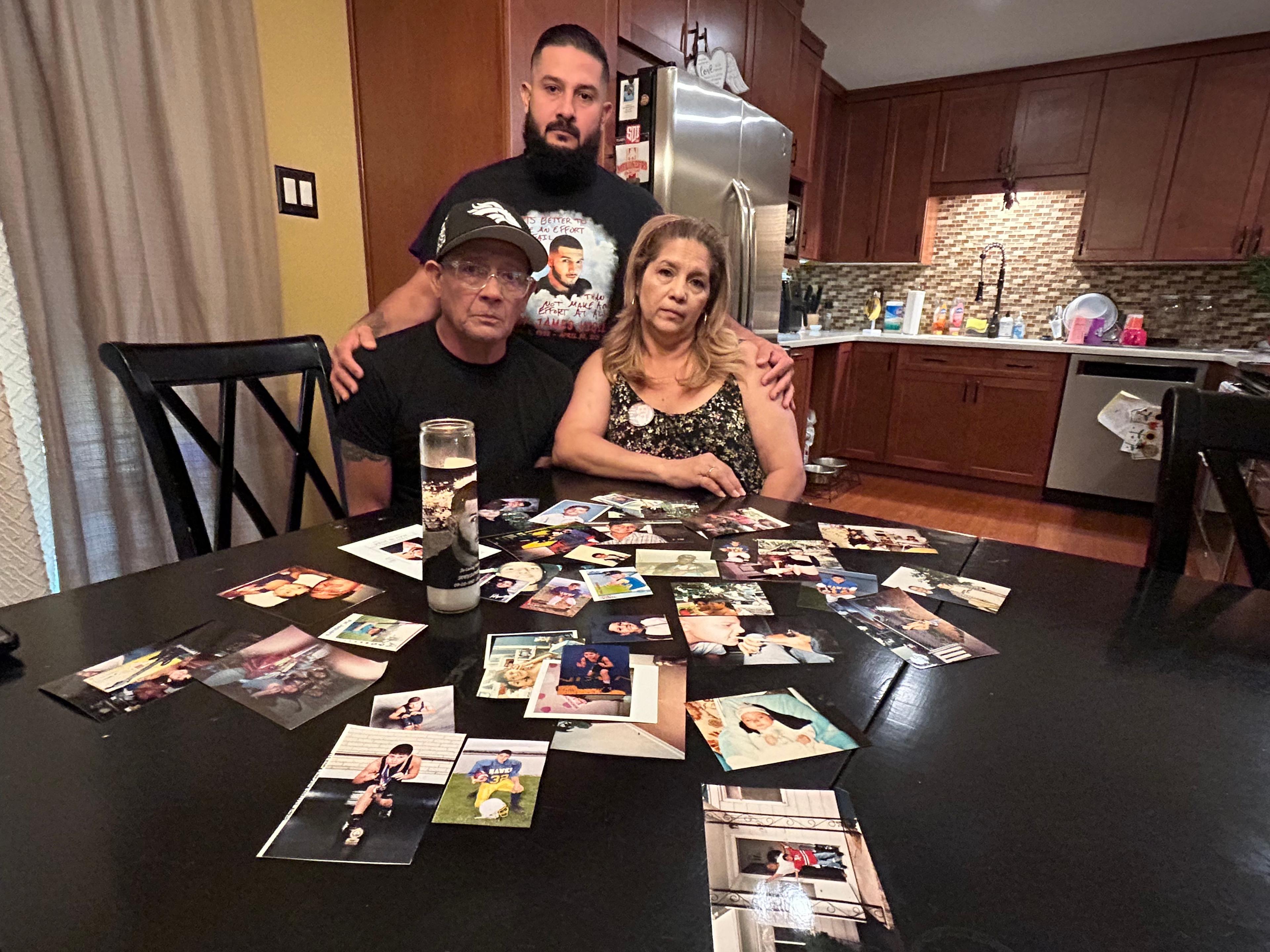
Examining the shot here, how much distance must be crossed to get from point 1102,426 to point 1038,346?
0.56 meters

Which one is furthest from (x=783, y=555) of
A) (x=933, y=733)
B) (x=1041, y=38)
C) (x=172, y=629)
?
(x=1041, y=38)

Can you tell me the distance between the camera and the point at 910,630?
798 mm

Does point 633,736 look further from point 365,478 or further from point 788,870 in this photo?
→ point 365,478

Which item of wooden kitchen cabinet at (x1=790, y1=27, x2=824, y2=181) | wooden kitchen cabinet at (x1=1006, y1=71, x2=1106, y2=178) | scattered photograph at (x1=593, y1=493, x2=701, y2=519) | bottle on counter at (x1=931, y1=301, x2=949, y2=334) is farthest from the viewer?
bottle on counter at (x1=931, y1=301, x2=949, y2=334)

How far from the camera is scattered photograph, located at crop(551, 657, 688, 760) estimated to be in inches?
22.7

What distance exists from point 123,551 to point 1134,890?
2.07m

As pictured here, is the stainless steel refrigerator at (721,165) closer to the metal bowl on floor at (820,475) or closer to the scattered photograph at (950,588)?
the metal bowl on floor at (820,475)

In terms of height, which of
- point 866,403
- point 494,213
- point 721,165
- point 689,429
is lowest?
point 866,403

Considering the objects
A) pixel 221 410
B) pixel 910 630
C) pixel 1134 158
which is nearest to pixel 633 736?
pixel 910 630

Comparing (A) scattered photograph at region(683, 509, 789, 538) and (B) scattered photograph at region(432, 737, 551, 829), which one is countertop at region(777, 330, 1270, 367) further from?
(B) scattered photograph at region(432, 737, 551, 829)

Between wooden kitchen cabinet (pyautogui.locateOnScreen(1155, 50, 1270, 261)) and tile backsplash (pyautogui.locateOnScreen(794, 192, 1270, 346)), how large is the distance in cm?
27

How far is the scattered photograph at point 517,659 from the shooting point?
0.65m

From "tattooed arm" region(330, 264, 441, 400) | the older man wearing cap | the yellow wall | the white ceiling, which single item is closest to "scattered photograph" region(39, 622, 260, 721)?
the older man wearing cap

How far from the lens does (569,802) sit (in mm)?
521
